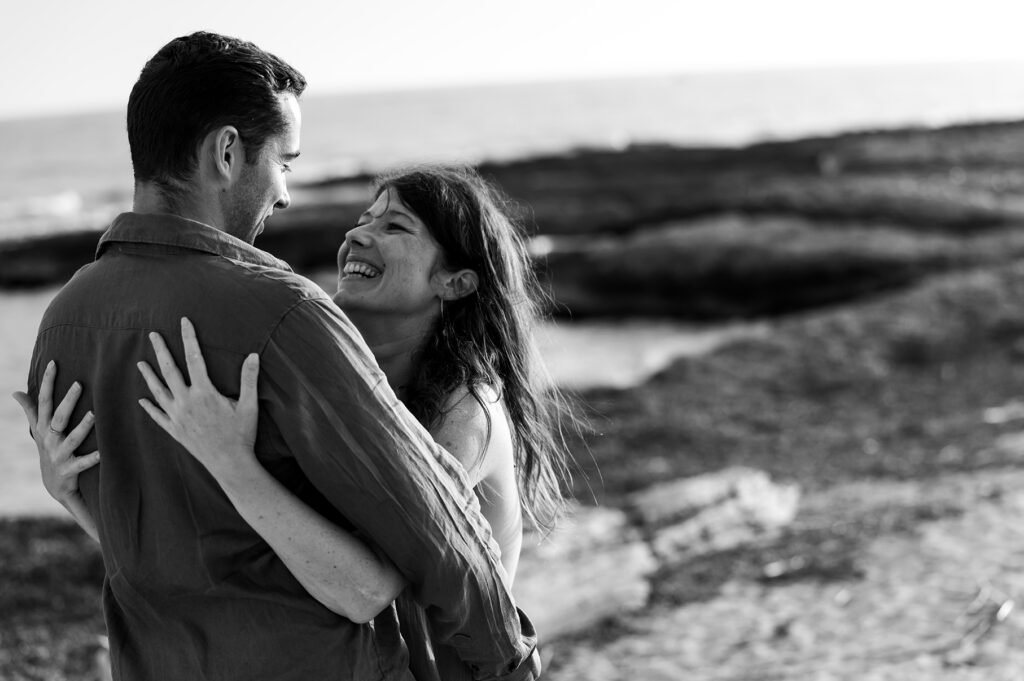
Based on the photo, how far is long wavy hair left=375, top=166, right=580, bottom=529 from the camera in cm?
345

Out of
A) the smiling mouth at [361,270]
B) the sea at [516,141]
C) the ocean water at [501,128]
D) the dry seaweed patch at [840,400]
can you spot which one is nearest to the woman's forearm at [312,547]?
the smiling mouth at [361,270]

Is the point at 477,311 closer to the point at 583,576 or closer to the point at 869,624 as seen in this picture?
the point at 869,624

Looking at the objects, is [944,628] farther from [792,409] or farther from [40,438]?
[792,409]

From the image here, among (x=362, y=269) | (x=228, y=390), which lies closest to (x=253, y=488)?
(x=228, y=390)

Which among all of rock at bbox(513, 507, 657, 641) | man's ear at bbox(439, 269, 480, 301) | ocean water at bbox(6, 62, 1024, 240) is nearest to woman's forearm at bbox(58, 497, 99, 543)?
Result: man's ear at bbox(439, 269, 480, 301)

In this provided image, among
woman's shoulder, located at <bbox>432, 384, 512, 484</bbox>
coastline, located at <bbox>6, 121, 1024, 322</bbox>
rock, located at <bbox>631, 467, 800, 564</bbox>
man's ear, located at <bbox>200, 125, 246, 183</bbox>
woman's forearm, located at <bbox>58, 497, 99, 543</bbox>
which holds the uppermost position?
man's ear, located at <bbox>200, 125, 246, 183</bbox>

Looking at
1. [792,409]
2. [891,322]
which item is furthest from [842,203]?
[792,409]

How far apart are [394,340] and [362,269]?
234mm

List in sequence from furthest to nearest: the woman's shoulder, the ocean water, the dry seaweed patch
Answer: the ocean water
the dry seaweed patch
the woman's shoulder

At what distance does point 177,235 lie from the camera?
250 cm

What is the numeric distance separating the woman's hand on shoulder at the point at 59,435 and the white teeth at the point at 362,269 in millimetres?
1004

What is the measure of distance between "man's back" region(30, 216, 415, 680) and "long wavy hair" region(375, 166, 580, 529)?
2.97 ft

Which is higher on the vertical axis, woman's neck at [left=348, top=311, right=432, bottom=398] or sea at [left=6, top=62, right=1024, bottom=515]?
woman's neck at [left=348, top=311, right=432, bottom=398]

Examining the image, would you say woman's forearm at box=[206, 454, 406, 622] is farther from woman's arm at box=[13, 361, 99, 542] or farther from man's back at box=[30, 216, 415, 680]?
woman's arm at box=[13, 361, 99, 542]
